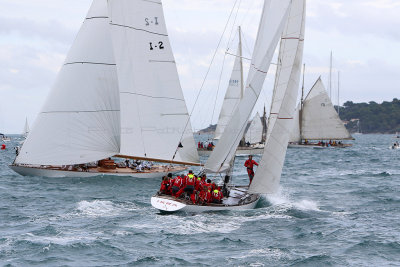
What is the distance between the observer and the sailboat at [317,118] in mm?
80625

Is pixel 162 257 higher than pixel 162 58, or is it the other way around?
pixel 162 58

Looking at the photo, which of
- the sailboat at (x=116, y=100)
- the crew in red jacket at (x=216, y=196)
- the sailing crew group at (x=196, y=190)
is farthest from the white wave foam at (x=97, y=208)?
the sailboat at (x=116, y=100)

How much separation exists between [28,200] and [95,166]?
347 inches

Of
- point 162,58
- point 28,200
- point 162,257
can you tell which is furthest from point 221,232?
point 162,58

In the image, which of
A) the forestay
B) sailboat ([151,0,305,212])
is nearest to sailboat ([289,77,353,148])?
the forestay

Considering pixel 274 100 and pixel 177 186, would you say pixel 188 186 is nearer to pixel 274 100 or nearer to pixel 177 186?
pixel 177 186

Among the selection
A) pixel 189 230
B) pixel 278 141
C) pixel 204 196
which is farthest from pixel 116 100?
pixel 189 230

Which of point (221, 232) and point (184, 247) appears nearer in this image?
point (184, 247)

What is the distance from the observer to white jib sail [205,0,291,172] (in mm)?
22984

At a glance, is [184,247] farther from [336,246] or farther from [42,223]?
[42,223]

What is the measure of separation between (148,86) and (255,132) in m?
51.9

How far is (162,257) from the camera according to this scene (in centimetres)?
1594

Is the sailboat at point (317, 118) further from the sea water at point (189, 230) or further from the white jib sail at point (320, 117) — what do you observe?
the sea water at point (189, 230)

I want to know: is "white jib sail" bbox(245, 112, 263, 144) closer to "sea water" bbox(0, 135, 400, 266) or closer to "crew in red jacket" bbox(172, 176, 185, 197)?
"sea water" bbox(0, 135, 400, 266)
